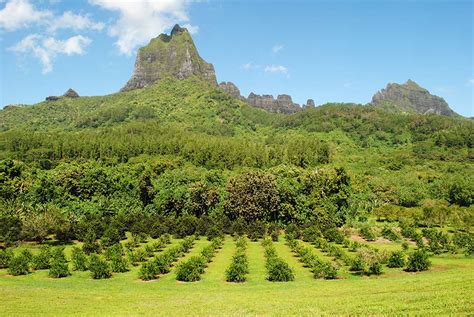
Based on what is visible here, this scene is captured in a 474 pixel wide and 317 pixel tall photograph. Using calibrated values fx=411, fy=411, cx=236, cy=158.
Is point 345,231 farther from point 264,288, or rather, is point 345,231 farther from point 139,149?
point 139,149

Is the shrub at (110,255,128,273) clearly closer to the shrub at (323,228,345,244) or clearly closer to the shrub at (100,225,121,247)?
the shrub at (100,225,121,247)

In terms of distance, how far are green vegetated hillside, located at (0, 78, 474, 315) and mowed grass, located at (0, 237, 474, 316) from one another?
178 millimetres

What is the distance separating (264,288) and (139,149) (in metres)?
81.2

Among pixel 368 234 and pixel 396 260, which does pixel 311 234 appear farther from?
pixel 396 260

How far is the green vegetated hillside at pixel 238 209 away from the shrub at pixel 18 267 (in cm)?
10

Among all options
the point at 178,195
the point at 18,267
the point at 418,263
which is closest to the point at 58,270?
the point at 18,267

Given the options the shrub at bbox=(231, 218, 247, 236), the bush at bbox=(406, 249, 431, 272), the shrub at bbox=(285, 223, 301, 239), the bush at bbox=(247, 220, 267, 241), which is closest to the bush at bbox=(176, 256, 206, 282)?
the bush at bbox=(406, 249, 431, 272)

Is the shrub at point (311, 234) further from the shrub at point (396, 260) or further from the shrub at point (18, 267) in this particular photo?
the shrub at point (18, 267)

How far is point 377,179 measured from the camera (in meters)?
Answer: 89.6

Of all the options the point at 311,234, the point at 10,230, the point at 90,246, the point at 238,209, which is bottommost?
the point at 90,246

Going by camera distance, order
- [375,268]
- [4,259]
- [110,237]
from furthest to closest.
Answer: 1. [110,237]
2. [4,259]
3. [375,268]

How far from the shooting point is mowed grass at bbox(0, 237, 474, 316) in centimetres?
1992

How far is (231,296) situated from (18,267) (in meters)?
20.3

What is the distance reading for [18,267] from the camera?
3422 cm
